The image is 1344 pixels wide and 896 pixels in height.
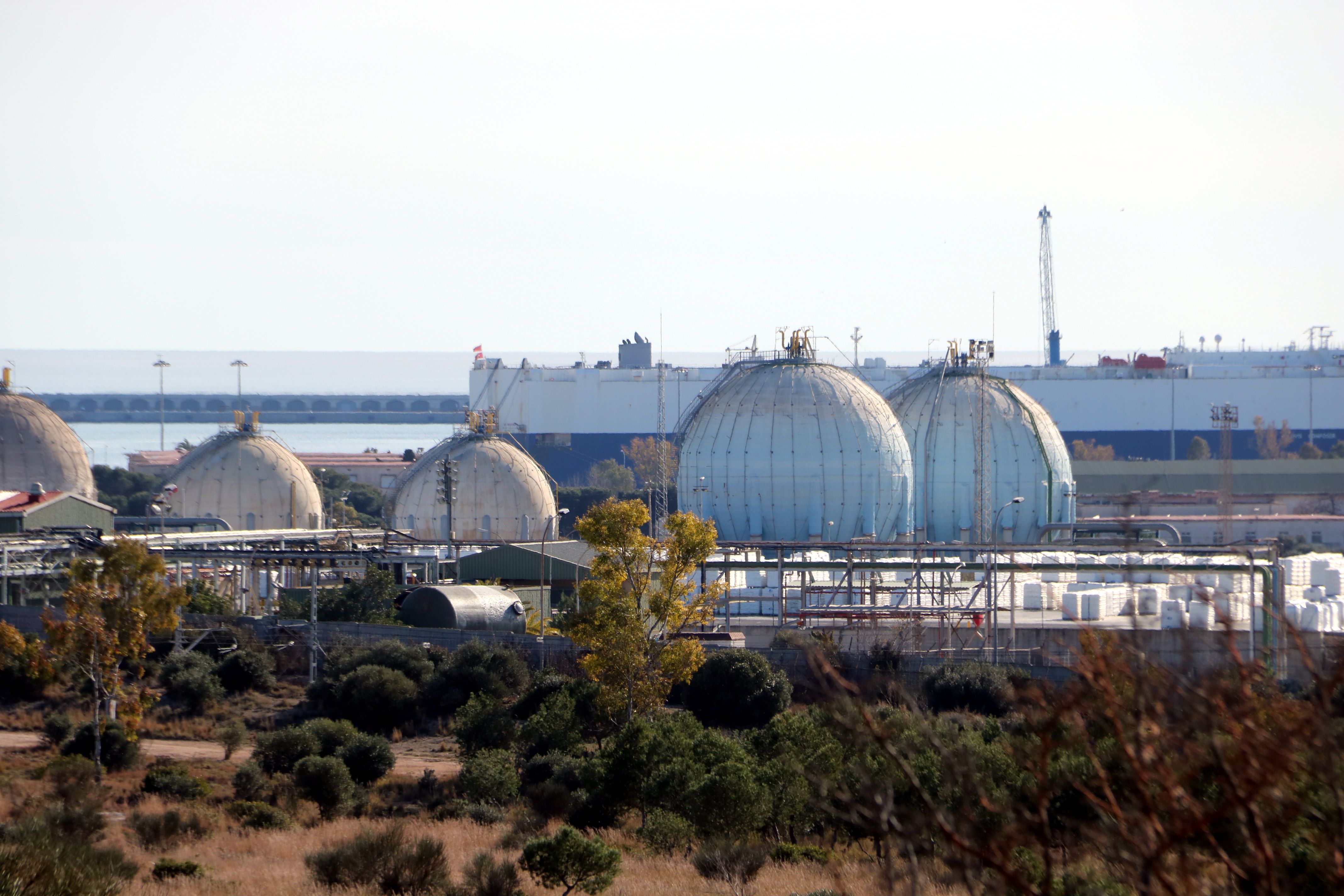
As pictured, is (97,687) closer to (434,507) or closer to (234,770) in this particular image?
(234,770)

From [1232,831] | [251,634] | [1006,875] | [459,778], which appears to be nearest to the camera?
[1006,875]

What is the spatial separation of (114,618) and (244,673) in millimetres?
7377

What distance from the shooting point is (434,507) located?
53812 mm

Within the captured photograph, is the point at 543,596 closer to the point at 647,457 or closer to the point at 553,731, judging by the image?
the point at 553,731

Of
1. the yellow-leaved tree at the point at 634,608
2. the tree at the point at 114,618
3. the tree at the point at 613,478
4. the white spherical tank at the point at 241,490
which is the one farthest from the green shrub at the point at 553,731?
the tree at the point at 613,478

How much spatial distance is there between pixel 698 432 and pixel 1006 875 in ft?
145

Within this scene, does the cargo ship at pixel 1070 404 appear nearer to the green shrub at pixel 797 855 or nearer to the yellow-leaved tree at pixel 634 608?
the yellow-leaved tree at pixel 634 608

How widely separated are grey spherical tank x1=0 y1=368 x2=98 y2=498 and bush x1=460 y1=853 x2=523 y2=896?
45.6 metres

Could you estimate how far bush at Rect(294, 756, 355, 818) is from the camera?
2541 centimetres

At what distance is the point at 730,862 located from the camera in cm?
1711

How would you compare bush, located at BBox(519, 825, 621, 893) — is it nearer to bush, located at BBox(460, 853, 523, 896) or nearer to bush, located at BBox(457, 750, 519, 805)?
bush, located at BBox(460, 853, 523, 896)

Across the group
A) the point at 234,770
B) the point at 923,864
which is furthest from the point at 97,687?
the point at 923,864

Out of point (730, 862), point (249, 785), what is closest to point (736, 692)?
point (249, 785)

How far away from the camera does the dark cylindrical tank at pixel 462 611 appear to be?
3934 centimetres
